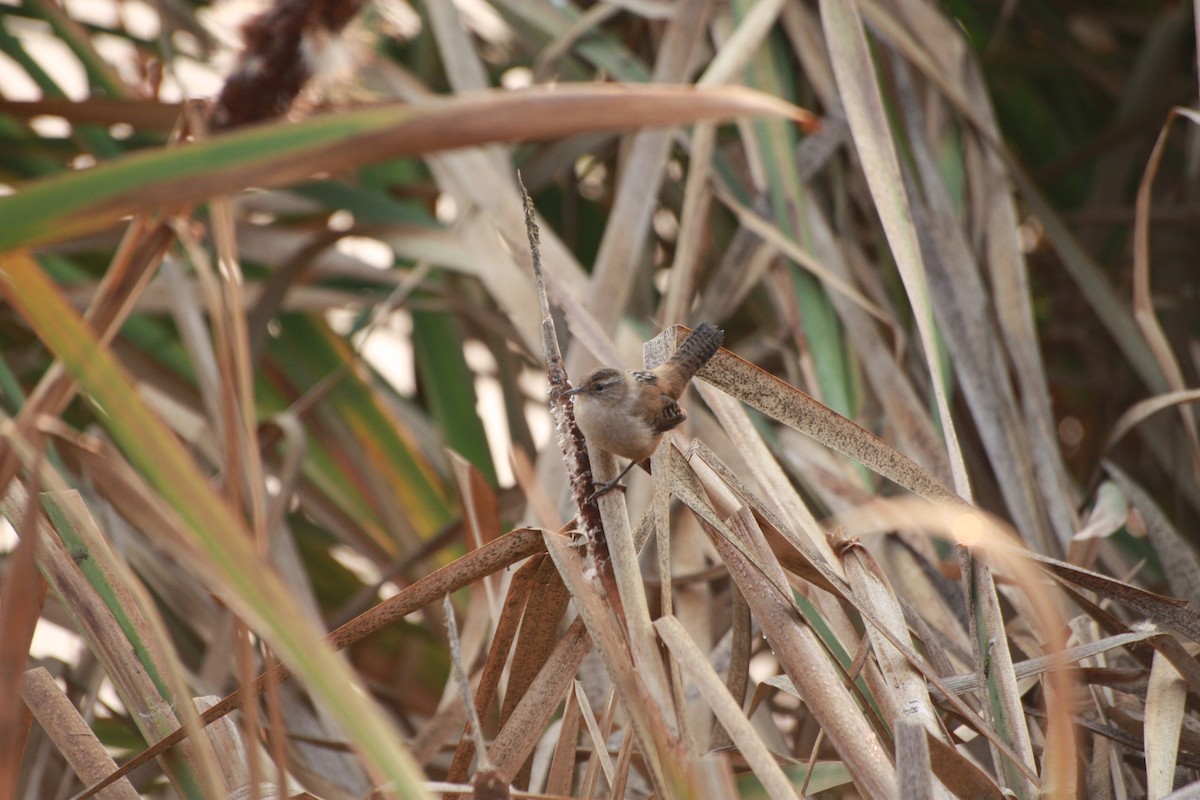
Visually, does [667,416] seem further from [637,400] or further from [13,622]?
[13,622]

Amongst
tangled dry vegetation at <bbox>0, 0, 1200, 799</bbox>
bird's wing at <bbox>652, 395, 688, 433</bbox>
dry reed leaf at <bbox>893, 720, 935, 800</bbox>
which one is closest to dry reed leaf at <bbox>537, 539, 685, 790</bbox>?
tangled dry vegetation at <bbox>0, 0, 1200, 799</bbox>

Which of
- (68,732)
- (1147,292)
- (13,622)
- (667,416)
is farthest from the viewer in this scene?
(1147,292)

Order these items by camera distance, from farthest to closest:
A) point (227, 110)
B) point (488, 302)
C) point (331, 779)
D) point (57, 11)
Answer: point (488, 302) → point (57, 11) → point (331, 779) → point (227, 110)

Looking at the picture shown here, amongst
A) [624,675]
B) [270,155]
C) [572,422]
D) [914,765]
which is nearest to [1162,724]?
[914,765]

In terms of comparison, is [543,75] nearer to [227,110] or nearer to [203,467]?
[227,110]

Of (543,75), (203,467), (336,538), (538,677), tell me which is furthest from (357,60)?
(538,677)
